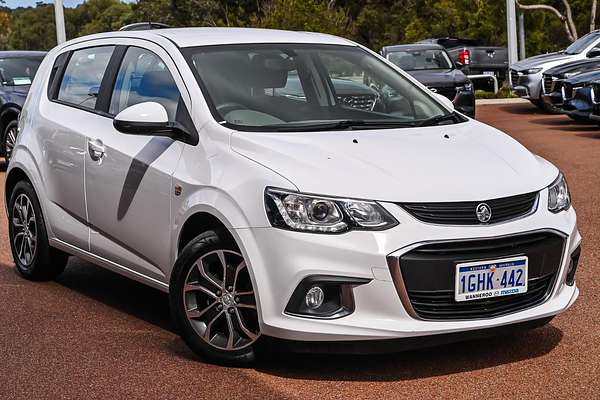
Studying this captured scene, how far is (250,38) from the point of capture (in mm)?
6691

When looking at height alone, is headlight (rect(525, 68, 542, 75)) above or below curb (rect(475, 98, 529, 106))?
above

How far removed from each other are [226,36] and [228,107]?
0.81 metres

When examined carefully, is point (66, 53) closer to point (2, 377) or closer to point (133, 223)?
point (133, 223)

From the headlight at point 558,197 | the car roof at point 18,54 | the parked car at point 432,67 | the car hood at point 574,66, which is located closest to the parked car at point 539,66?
the car hood at point 574,66

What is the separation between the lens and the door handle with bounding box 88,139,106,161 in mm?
6648

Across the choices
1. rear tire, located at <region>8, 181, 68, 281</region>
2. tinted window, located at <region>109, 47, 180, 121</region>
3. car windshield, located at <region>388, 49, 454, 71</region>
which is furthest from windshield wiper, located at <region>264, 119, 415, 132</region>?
car windshield, located at <region>388, 49, 454, 71</region>

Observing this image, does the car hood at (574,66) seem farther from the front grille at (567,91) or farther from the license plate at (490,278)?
the license plate at (490,278)

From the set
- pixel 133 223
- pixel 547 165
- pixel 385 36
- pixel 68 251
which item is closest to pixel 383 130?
pixel 547 165

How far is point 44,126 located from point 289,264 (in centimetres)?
299

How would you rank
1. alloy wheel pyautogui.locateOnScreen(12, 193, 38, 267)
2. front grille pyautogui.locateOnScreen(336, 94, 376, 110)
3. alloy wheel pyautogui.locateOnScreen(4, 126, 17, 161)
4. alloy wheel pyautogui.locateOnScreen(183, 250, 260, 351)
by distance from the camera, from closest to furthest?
1. alloy wheel pyautogui.locateOnScreen(183, 250, 260, 351)
2. front grille pyautogui.locateOnScreen(336, 94, 376, 110)
3. alloy wheel pyautogui.locateOnScreen(12, 193, 38, 267)
4. alloy wheel pyautogui.locateOnScreen(4, 126, 17, 161)

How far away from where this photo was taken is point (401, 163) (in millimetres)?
5402

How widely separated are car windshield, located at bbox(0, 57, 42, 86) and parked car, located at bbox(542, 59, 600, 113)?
832 centimetres

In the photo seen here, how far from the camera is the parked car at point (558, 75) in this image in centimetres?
1931

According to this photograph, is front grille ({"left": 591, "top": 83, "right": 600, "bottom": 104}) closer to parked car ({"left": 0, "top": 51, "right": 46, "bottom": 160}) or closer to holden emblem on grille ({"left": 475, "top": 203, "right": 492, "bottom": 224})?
parked car ({"left": 0, "top": 51, "right": 46, "bottom": 160})
